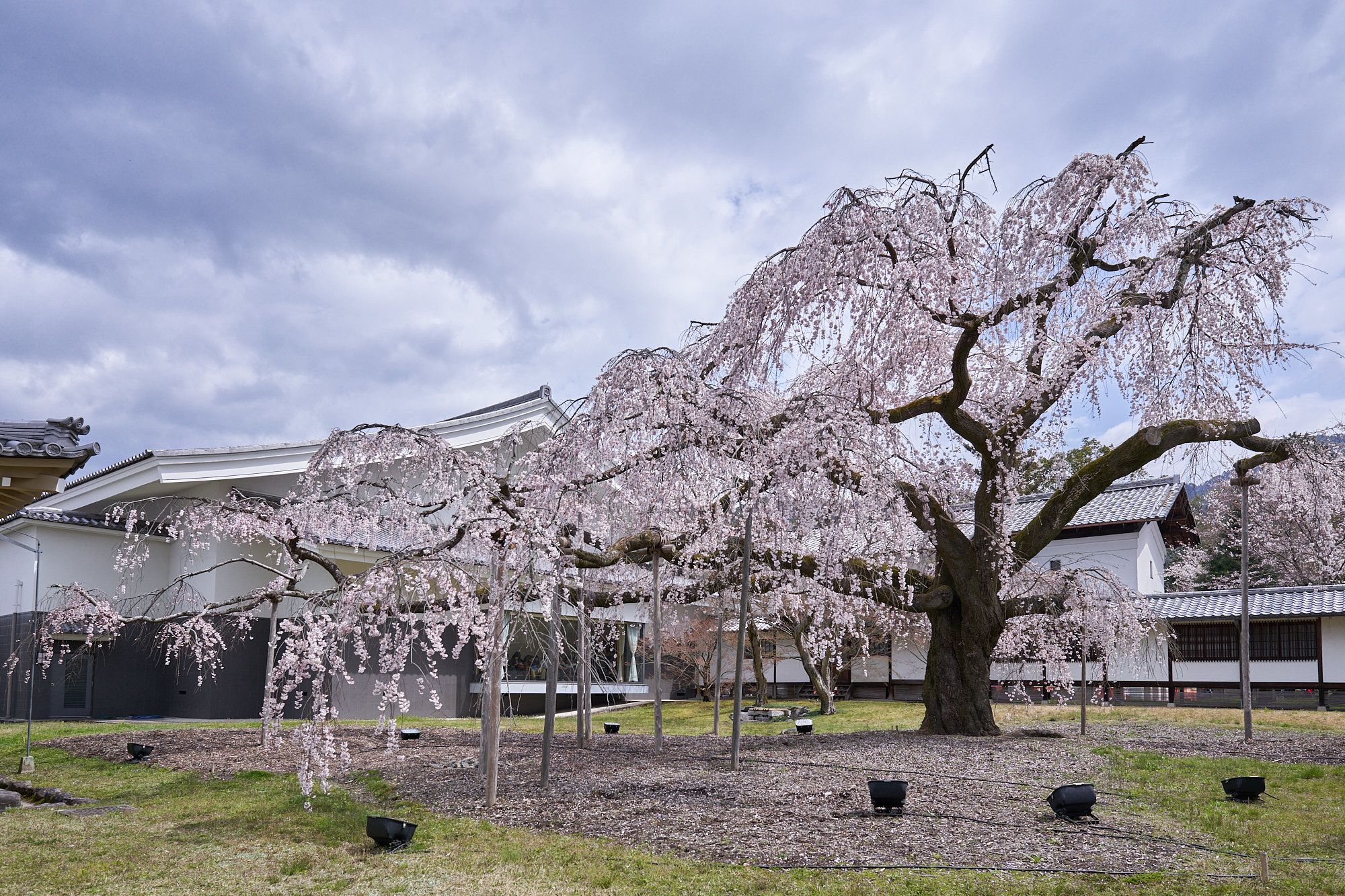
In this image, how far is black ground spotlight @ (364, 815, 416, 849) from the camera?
6332 mm

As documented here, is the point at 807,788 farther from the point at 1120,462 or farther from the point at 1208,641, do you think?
the point at 1208,641

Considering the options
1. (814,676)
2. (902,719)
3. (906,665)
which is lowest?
(902,719)

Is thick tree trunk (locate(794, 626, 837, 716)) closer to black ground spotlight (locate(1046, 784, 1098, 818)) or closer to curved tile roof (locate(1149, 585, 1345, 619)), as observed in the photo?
curved tile roof (locate(1149, 585, 1345, 619))

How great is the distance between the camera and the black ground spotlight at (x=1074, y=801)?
6680 millimetres

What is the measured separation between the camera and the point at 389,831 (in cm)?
633

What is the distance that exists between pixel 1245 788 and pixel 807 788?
361cm

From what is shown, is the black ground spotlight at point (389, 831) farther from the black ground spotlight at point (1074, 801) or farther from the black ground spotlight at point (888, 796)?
the black ground spotlight at point (1074, 801)

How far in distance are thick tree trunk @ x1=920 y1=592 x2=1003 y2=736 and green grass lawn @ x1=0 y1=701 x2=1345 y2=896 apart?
291 cm

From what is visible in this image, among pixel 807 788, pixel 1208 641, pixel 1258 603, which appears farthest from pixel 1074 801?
pixel 1208 641

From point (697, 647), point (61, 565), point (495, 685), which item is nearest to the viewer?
point (495, 685)

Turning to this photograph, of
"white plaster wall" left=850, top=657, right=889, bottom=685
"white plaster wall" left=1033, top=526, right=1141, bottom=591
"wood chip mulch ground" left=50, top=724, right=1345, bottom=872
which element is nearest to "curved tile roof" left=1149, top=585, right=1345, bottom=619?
"white plaster wall" left=1033, top=526, right=1141, bottom=591

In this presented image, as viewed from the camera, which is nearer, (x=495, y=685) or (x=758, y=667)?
(x=495, y=685)

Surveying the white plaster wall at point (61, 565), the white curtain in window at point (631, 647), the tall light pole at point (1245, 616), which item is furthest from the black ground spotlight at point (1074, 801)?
the white curtain in window at point (631, 647)

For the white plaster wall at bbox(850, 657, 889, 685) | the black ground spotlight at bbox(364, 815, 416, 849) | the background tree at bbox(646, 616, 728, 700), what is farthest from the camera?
the white plaster wall at bbox(850, 657, 889, 685)
